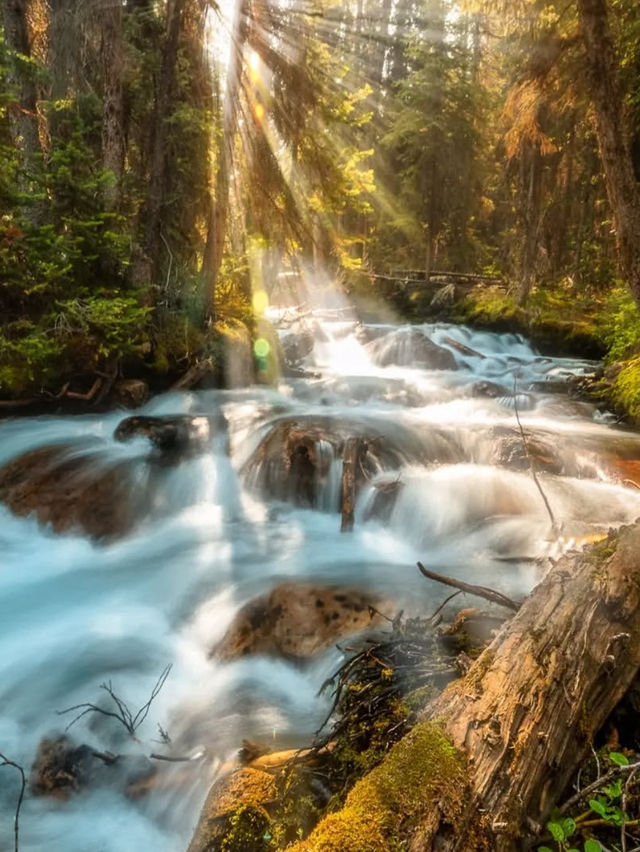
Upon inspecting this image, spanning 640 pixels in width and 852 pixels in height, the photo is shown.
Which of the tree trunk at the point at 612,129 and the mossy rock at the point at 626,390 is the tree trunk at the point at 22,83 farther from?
the mossy rock at the point at 626,390

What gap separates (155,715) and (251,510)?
3.70 metres

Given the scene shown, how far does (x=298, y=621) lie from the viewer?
4848 mm

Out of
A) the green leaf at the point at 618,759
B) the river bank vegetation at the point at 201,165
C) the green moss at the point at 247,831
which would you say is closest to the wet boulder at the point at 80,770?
the green moss at the point at 247,831

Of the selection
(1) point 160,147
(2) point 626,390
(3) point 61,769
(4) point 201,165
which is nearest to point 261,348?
(4) point 201,165

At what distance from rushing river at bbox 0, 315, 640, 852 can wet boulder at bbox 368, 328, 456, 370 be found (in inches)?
139

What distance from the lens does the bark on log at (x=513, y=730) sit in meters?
1.70

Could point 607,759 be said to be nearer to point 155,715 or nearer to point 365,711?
point 365,711

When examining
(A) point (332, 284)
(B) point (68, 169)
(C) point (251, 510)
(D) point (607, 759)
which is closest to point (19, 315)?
(B) point (68, 169)

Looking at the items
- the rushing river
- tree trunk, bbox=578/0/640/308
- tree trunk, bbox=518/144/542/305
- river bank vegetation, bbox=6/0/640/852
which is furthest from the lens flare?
tree trunk, bbox=518/144/542/305

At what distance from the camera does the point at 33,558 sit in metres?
6.47

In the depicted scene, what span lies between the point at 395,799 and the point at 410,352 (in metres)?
14.7

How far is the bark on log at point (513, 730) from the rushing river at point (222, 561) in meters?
1.77

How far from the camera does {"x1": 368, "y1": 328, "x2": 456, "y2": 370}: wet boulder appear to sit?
49.5ft

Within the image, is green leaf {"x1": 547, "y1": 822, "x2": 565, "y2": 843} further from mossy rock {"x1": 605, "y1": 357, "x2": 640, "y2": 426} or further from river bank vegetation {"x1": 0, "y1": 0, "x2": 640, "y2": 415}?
mossy rock {"x1": 605, "y1": 357, "x2": 640, "y2": 426}
